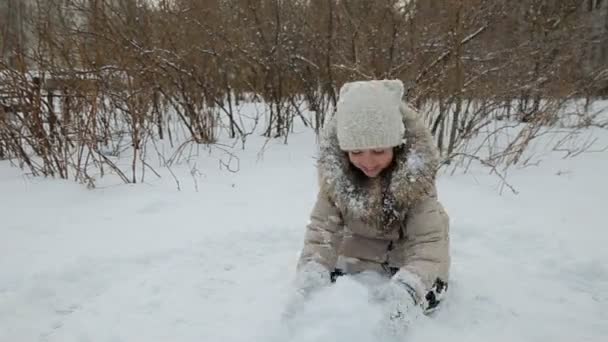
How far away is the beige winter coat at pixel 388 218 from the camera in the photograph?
58.9 inches

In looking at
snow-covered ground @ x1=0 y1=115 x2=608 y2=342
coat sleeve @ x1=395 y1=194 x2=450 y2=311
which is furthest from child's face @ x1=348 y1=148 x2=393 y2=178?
snow-covered ground @ x1=0 y1=115 x2=608 y2=342

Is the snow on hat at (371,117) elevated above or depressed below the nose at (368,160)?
above

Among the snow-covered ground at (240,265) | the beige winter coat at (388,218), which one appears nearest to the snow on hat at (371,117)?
the beige winter coat at (388,218)

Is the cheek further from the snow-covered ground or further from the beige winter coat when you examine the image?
the snow-covered ground

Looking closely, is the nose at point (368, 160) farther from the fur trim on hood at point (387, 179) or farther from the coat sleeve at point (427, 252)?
the coat sleeve at point (427, 252)

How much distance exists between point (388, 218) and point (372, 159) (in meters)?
0.26

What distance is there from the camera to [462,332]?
1.45m

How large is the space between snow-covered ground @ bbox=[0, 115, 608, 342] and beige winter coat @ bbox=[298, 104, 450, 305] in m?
0.21

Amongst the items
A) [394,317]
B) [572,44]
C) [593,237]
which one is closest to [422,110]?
[593,237]

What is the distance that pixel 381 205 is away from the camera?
1.57m

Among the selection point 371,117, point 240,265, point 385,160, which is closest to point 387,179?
point 385,160

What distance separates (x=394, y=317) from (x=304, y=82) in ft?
13.4

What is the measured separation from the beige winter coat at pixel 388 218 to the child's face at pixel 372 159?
0.05 m

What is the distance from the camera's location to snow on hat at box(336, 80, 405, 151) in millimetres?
1412
